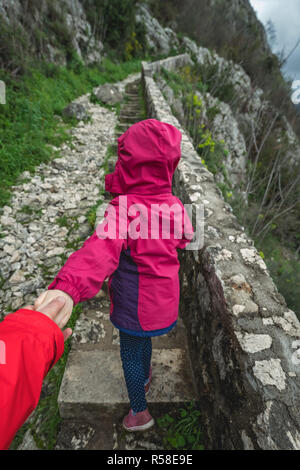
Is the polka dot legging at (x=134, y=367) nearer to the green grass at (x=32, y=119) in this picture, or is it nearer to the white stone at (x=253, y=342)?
the white stone at (x=253, y=342)

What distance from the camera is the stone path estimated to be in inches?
65.7

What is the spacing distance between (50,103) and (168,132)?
6.17m

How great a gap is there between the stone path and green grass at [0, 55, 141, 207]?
27 centimetres

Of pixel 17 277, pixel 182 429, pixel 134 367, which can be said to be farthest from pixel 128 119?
pixel 182 429

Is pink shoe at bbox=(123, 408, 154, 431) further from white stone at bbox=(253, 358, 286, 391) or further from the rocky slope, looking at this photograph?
the rocky slope

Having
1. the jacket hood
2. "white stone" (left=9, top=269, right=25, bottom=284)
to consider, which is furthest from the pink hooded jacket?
"white stone" (left=9, top=269, right=25, bottom=284)

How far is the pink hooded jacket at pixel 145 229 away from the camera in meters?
1.31

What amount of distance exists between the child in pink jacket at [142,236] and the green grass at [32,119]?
299cm

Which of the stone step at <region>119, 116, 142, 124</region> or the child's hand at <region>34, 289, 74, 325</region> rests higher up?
the stone step at <region>119, 116, 142, 124</region>

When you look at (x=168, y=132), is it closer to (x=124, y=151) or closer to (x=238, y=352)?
(x=124, y=151)

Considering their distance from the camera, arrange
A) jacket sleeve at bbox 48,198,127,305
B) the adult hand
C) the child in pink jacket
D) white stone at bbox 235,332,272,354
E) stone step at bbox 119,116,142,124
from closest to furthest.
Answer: the adult hand < jacket sleeve at bbox 48,198,127,305 < white stone at bbox 235,332,272,354 < the child in pink jacket < stone step at bbox 119,116,142,124

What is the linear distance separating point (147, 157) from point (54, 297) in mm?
847

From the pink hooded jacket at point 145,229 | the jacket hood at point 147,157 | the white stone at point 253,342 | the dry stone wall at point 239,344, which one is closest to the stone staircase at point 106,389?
the dry stone wall at point 239,344

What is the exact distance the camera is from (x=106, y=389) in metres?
1.74
